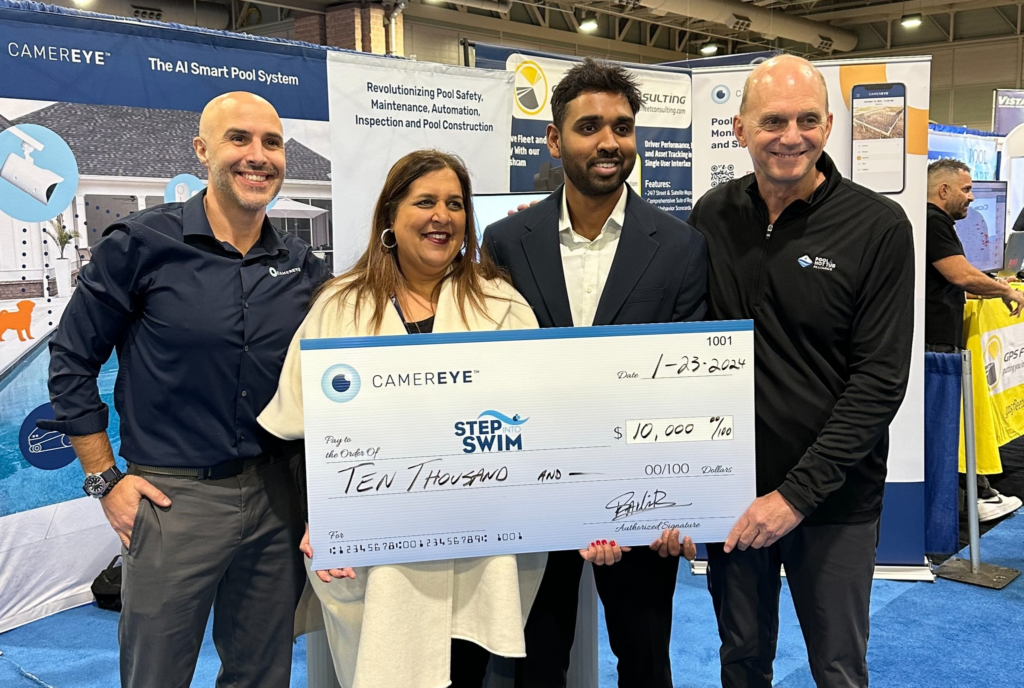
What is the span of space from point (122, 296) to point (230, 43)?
2.20 metres

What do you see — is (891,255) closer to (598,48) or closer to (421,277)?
(421,277)

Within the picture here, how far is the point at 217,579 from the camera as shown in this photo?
6.48ft

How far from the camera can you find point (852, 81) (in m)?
3.64

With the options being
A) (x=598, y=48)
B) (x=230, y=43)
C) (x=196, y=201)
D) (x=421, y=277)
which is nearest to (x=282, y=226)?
(x=230, y=43)

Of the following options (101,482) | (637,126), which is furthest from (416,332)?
(637,126)

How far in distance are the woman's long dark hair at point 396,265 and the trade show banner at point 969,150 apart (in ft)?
19.6

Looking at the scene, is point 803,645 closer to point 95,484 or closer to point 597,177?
point 597,177

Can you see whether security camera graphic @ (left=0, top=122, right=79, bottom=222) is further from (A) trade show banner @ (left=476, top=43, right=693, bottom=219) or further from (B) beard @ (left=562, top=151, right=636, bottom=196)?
(B) beard @ (left=562, top=151, right=636, bottom=196)

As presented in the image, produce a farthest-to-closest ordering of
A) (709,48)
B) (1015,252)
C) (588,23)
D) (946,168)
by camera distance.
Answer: (709,48) → (588,23) → (1015,252) → (946,168)

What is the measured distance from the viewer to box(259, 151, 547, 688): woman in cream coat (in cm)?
176

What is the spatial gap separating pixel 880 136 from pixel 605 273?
2303 mm

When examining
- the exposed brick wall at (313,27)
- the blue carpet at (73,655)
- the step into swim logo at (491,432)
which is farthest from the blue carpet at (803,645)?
the exposed brick wall at (313,27)

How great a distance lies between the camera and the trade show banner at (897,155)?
3617 millimetres
